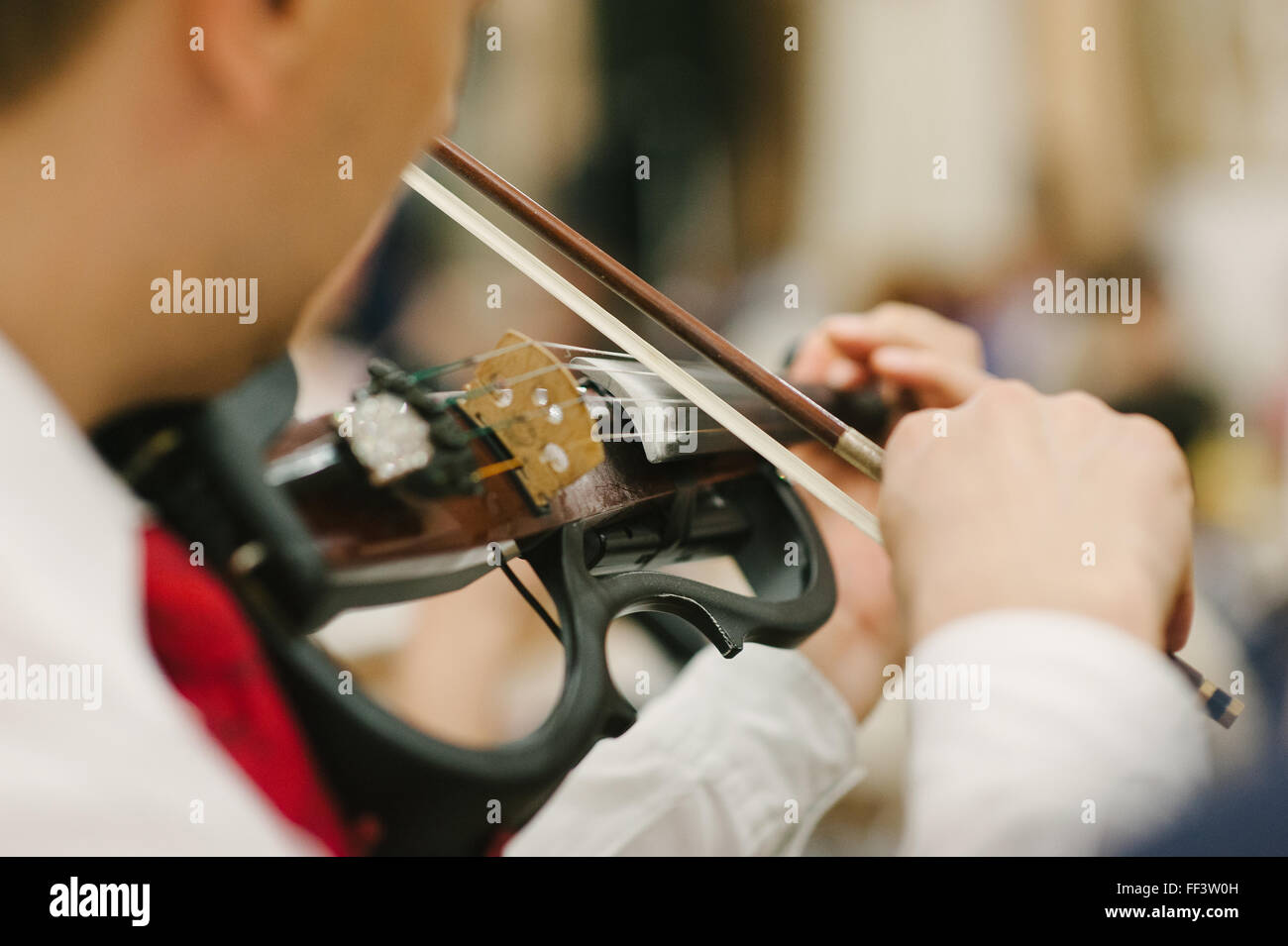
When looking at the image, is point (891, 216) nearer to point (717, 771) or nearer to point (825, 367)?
point (825, 367)

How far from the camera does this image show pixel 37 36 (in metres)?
0.32

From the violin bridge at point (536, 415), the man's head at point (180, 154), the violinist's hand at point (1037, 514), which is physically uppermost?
the man's head at point (180, 154)

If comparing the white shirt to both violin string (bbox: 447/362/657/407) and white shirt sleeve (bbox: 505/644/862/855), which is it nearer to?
white shirt sleeve (bbox: 505/644/862/855)

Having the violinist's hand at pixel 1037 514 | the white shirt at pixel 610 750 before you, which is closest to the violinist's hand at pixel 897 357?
the violinist's hand at pixel 1037 514

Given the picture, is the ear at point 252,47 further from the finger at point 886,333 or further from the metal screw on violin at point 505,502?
the finger at point 886,333

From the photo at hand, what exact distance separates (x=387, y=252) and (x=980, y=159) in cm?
51

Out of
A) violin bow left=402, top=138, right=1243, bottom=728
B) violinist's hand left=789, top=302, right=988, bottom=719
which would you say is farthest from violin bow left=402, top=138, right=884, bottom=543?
violinist's hand left=789, top=302, right=988, bottom=719

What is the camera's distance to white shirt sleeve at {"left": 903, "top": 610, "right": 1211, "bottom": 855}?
34 cm

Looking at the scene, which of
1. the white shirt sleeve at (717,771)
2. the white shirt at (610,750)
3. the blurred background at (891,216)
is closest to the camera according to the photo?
the white shirt at (610,750)

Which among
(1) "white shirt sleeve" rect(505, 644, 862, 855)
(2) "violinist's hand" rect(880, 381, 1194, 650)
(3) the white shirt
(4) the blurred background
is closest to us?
(3) the white shirt

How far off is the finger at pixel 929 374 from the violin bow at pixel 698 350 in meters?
0.12

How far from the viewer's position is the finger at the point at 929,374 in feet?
1.82

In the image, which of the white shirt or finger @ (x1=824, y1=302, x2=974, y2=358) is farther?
finger @ (x1=824, y1=302, x2=974, y2=358)
